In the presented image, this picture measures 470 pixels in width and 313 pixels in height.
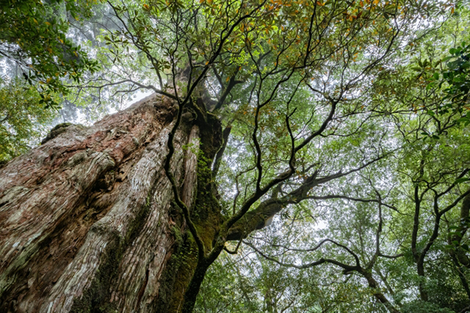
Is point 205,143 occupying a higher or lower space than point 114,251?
higher

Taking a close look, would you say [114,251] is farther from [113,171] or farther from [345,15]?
[345,15]

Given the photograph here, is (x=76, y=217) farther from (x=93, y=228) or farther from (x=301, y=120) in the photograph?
(x=301, y=120)

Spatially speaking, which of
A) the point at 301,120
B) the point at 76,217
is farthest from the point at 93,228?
the point at 301,120

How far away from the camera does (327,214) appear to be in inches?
354

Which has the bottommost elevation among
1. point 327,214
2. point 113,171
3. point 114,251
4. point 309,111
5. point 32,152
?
point 114,251

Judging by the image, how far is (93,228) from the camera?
2221mm

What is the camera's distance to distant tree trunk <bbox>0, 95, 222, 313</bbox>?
181 centimetres

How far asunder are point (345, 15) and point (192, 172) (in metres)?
3.76

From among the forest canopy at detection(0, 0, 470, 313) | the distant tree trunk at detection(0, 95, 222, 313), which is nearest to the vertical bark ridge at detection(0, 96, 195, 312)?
the distant tree trunk at detection(0, 95, 222, 313)

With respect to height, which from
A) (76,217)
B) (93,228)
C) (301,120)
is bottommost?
(93,228)

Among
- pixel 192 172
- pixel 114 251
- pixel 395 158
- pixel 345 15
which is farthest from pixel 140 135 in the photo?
pixel 395 158

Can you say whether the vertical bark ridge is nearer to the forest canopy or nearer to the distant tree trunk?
the distant tree trunk

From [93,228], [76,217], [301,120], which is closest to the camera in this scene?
[93,228]

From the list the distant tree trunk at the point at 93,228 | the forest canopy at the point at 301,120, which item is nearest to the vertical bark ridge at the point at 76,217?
the distant tree trunk at the point at 93,228
